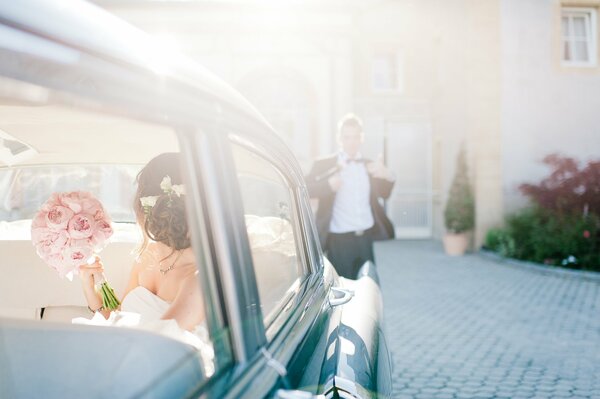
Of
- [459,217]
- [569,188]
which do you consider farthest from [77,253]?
[459,217]

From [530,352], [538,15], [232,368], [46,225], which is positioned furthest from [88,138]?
[538,15]

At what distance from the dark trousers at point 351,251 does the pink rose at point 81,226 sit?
3573 millimetres

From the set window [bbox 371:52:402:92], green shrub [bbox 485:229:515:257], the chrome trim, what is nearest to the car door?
the chrome trim

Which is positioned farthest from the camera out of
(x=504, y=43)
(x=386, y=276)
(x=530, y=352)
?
(x=504, y=43)

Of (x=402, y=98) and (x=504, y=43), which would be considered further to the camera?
(x=402, y=98)

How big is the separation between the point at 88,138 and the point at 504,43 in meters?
13.0

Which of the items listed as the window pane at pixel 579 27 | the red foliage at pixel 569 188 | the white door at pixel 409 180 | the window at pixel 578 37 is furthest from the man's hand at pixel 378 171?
the white door at pixel 409 180

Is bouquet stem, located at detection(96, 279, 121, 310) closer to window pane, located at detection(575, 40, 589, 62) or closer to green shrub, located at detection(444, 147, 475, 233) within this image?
green shrub, located at detection(444, 147, 475, 233)

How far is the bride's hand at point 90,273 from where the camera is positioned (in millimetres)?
2176

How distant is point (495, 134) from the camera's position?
44.5ft

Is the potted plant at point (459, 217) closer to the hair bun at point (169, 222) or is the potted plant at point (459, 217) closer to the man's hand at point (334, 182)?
the man's hand at point (334, 182)

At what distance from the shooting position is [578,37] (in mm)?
13992

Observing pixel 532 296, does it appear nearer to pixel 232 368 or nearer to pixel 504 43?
pixel 504 43

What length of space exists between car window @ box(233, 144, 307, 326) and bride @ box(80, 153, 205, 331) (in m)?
0.20
